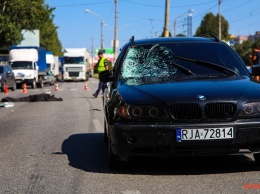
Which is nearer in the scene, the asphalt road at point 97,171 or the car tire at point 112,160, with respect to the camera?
the asphalt road at point 97,171

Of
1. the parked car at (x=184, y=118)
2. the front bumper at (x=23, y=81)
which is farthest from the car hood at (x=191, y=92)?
the front bumper at (x=23, y=81)

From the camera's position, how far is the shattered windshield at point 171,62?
6648 millimetres

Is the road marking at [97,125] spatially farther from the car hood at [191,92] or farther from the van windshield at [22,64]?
the van windshield at [22,64]

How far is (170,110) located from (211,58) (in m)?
1.64

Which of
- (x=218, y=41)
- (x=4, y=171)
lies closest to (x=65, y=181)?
(x=4, y=171)

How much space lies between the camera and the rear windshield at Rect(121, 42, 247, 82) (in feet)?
22.1

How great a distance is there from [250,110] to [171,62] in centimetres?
153

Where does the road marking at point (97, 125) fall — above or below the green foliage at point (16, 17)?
below

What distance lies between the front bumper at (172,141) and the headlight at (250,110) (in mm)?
108

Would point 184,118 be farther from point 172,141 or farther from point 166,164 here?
point 166,164

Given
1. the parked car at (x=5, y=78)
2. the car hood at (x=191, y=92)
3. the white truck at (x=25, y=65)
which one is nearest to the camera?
the car hood at (x=191, y=92)

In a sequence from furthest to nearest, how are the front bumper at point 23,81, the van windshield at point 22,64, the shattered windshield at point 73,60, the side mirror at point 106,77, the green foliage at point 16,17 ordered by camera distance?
→ the shattered windshield at point 73,60 → the green foliage at point 16,17 → the van windshield at point 22,64 → the front bumper at point 23,81 → the side mirror at point 106,77

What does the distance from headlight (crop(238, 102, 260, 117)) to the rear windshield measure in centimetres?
106

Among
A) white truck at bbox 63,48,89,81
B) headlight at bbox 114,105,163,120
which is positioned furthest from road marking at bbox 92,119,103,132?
white truck at bbox 63,48,89,81
